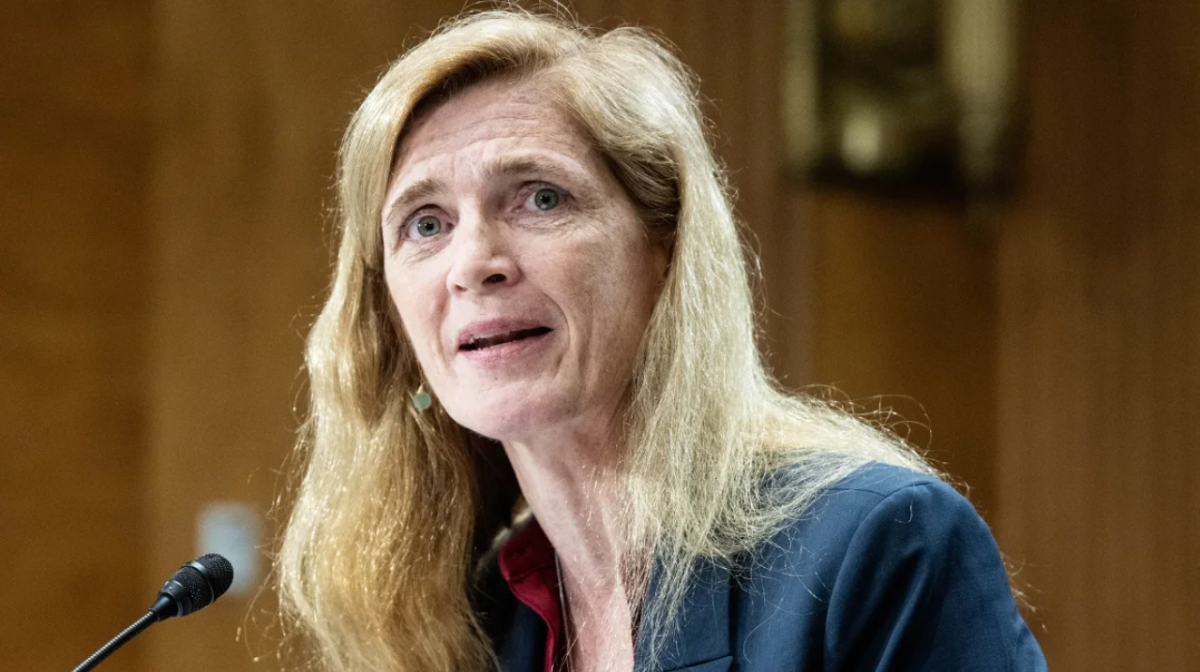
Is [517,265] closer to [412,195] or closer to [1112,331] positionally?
[412,195]

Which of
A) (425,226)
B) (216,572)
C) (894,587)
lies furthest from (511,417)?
(894,587)

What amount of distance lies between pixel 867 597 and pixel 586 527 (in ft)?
1.56

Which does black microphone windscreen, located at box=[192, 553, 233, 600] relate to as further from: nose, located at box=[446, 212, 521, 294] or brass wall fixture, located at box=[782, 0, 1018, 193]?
brass wall fixture, located at box=[782, 0, 1018, 193]

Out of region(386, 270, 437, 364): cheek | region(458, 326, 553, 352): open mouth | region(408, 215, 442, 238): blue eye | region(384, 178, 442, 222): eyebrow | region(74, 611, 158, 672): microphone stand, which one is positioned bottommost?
region(74, 611, 158, 672): microphone stand

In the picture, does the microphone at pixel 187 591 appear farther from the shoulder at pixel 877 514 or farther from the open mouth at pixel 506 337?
the shoulder at pixel 877 514

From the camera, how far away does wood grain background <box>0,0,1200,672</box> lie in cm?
298

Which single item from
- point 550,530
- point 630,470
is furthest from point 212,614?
point 630,470

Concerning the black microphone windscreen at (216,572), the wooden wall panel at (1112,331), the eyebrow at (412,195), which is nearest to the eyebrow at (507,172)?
the eyebrow at (412,195)

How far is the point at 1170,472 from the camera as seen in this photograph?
13.6 ft

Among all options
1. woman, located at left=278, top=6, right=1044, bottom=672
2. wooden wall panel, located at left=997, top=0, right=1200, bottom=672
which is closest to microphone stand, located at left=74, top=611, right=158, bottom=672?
woman, located at left=278, top=6, right=1044, bottom=672

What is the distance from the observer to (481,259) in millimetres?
1728

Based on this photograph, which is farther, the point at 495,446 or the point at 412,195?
the point at 495,446

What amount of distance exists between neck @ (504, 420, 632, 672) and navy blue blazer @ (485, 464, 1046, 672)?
0.15m

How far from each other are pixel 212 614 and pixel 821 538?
190 centimetres
